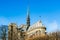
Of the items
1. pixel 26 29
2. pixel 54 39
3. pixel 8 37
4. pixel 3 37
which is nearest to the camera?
pixel 54 39

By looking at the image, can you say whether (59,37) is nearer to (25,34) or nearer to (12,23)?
(12,23)

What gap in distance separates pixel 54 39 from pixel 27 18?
65.7 metres

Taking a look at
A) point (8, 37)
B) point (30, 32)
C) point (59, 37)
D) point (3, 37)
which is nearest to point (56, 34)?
point (59, 37)

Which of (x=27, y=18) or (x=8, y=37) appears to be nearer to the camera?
(x=8, y=37)

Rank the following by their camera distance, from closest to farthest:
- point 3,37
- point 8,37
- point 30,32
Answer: point 3,37, point 8,37, point 30,32

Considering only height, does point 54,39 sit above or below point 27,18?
below

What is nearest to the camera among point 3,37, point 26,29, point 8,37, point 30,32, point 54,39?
point 54,39

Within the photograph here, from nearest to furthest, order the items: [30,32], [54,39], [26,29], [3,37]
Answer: [54,39] → [3,37] → [30,32] → [26,29]

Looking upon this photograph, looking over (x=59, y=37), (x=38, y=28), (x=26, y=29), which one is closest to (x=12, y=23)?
(x=38, y=28)

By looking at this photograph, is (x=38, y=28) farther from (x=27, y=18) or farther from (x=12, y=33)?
(x=27, y=18)

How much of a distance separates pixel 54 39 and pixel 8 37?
32.1m

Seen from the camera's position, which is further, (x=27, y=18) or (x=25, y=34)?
(x=27, y=18)

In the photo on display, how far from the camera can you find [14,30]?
13525 centimetres

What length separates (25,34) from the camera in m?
146
